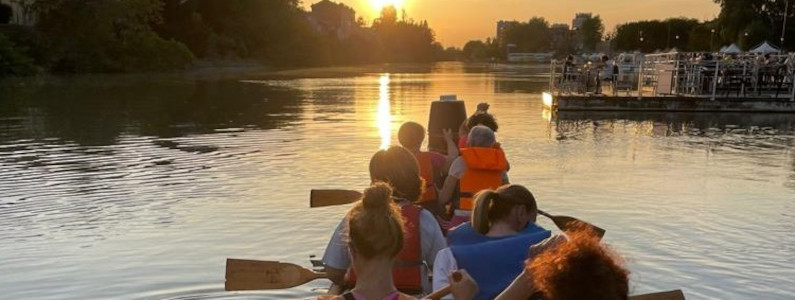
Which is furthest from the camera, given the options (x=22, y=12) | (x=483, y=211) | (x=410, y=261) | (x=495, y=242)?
(x=22, y=12)

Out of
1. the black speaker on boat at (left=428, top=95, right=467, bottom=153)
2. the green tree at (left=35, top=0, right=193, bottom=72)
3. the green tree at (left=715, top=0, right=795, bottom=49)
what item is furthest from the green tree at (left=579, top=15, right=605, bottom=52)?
the black speaker on boat at (left=428, top=95, right=467, bottom=153)

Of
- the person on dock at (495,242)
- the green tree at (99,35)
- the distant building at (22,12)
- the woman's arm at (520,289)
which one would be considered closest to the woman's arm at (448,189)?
the person on dock at (495,242)

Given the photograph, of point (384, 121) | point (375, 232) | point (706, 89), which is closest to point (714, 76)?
point (706, 89)

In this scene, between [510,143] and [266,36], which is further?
[266,36]

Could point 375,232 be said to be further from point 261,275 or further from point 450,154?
point 450,154

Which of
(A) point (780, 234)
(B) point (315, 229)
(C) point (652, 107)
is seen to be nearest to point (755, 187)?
(A) point (780, 234)

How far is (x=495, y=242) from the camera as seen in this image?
3.59 meters

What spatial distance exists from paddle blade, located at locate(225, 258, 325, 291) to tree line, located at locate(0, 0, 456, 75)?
2098 inches

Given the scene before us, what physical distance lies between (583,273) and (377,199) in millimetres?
1272

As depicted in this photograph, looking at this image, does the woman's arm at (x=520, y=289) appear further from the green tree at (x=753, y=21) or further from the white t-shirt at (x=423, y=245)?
the green tree at (x=753, y=21)

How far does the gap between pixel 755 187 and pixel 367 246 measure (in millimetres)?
11235

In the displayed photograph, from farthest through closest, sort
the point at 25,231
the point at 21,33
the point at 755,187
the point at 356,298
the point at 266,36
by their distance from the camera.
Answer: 1. the point at 266,36
2. the point at 21,33
3. the point at 755,187
4. the point at 25,231
5. the point at 356,298

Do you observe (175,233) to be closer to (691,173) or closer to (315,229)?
(315,229)

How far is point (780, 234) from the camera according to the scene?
9.44 m
